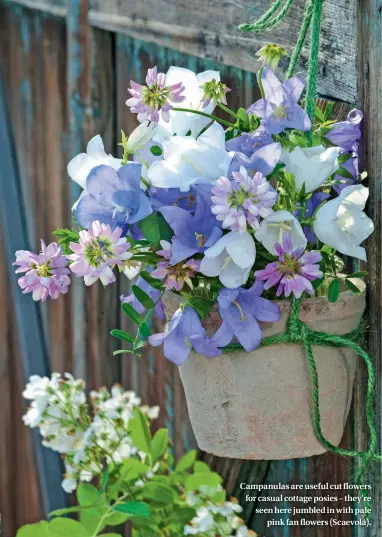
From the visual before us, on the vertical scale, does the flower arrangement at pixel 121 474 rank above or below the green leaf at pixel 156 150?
below

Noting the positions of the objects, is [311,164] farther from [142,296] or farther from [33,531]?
[33,531]

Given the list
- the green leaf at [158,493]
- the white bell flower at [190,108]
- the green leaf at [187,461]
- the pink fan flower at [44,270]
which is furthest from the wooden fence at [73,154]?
the pink fan flower at [44,270]

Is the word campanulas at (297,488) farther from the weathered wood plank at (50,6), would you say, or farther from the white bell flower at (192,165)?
the weathered wood plank at (50,6)

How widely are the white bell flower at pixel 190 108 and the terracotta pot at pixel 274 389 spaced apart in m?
0.22

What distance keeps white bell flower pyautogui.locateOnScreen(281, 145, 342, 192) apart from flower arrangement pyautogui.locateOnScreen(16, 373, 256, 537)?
0.77 meters

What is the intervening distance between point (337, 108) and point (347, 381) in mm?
439

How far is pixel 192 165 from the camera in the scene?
37.4 inches

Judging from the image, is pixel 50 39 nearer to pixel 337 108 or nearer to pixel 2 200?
pixel 2 200

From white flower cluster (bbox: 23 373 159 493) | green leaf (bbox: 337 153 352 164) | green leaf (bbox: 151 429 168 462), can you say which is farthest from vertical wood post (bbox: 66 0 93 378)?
green leaf (bbox: 337 153 352 164)

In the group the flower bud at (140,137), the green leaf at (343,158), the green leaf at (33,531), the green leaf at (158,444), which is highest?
the flower bud at (140,137)

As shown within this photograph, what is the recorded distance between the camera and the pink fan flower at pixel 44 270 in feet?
3.29

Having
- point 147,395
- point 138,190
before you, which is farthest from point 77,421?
point 138,190

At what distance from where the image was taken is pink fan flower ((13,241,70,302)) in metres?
1.00

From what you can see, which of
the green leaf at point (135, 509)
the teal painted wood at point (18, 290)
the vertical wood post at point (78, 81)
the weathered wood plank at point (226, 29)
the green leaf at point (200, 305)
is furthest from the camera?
the teal painted wood at point (18, 290)
